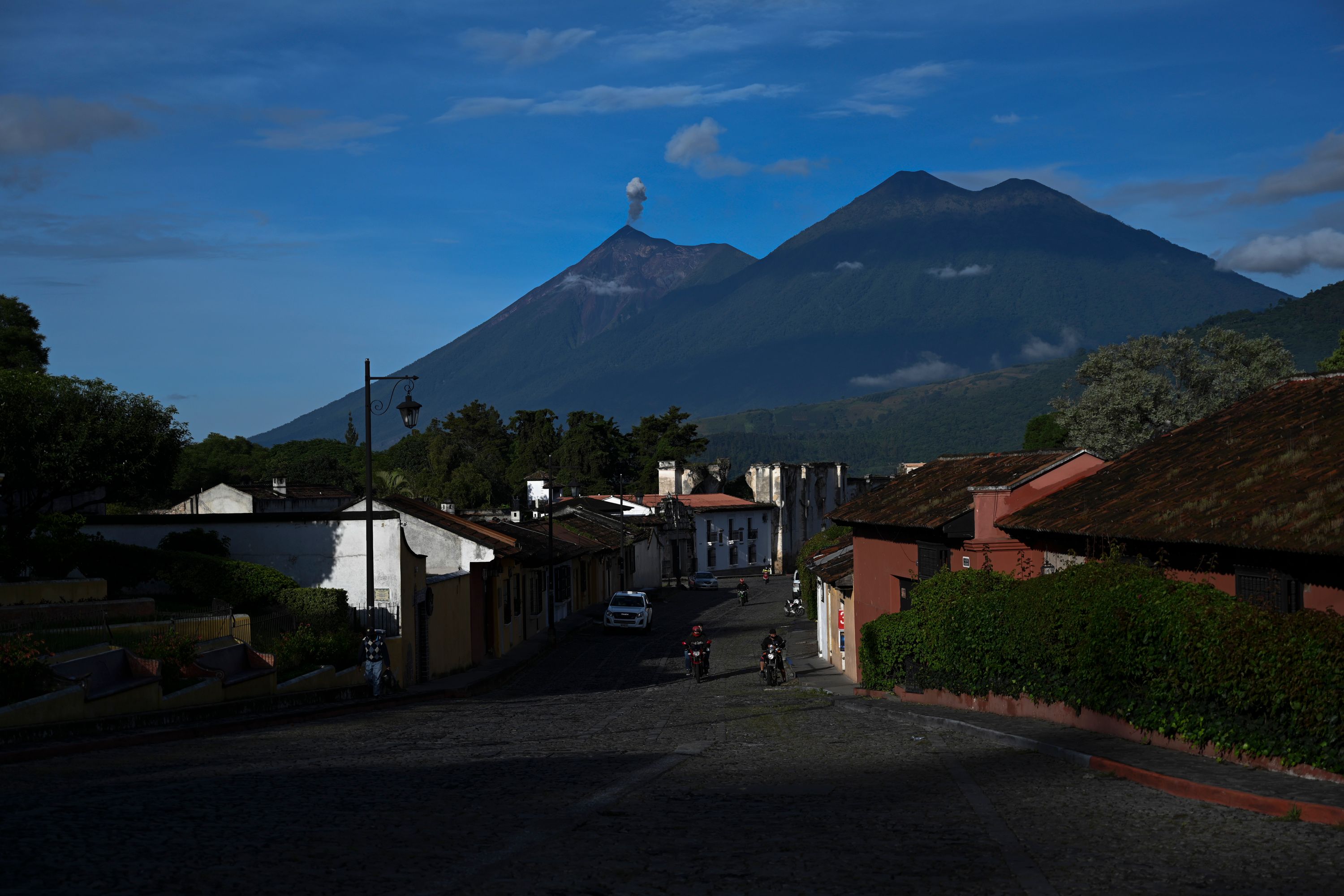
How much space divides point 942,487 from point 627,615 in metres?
20.5

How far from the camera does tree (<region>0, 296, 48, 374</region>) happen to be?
40.8 m

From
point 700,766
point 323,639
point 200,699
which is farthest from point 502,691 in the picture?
point 700,766

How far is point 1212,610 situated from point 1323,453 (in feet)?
16.7

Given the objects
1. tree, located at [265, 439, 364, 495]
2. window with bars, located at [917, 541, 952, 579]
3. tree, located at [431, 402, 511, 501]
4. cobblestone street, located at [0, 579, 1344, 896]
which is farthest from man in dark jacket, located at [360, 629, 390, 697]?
tree, located at [431, 402, 511, 501]

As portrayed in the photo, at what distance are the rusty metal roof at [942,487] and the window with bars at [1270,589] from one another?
6788 millimetres

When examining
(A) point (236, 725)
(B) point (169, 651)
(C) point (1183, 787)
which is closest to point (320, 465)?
(B) point (169, 651)

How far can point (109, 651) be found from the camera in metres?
16.1

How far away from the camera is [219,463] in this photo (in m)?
100

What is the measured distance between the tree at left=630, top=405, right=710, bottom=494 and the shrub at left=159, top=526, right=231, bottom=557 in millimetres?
100138

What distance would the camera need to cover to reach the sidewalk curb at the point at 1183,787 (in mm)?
9391

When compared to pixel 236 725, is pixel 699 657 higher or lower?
lower

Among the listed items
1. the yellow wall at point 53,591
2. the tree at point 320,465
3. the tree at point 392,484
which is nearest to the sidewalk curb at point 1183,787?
the yellow wall at point 53,591

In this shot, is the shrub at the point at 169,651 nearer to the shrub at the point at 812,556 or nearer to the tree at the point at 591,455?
the shrub at the point at 812,556

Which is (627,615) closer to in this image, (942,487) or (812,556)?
(812,556)
